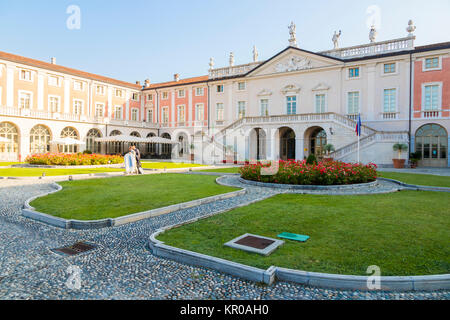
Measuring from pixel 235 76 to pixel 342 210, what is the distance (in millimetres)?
31087

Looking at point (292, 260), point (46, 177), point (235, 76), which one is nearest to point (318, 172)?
point (292, 260)

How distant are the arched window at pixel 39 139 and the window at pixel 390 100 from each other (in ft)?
117

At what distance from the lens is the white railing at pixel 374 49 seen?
26.8 metres

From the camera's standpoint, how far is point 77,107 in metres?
37.0

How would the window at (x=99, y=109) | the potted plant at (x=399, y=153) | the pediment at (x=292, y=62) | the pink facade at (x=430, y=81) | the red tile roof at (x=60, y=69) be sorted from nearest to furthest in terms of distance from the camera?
the potted plant at (x=399, y=153) → the pink facade at (x=430, y=81) → the pediment at (x=292, y=62) → the red tile roof at (x=60, y=69) → the window at (x=99, y=109)

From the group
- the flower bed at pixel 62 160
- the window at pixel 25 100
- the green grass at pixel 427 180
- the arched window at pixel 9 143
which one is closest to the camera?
the green grass at pixel 427 180

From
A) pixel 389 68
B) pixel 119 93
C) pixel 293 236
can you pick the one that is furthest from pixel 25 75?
pixel 389 68

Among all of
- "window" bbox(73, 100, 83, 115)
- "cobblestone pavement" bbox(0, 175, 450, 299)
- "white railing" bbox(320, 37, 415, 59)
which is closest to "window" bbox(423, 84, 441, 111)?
"white railing" bbox(320, 37, 415, 59)

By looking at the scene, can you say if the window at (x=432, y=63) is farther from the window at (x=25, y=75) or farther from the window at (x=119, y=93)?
the window at (x=25, y=75)

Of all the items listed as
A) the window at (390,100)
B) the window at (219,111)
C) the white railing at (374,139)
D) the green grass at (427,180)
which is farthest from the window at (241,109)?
the green grass at (427,180)

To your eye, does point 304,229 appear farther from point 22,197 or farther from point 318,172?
point 22,197

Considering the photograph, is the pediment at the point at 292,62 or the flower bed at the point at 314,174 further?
the pediment at the point at 292,62

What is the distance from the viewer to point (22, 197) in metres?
10.3
